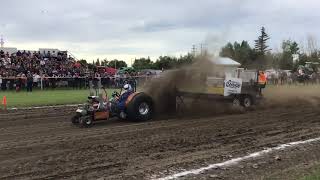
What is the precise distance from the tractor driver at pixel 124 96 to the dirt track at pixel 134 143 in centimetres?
49

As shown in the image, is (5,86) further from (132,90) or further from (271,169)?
(271,169)

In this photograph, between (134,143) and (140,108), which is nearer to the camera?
(134,143)

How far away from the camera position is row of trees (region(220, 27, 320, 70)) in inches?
866

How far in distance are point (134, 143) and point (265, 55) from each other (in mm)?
15117

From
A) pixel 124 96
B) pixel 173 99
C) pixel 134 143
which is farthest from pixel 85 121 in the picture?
pixel 173 99

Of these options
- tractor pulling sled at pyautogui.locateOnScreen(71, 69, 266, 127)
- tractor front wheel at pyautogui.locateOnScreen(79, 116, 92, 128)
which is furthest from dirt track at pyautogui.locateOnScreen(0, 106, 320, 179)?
tractor pulling sled at pyautogui.locateOnScreen(71, 69, 266, 127)

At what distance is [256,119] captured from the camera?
15.4 metres

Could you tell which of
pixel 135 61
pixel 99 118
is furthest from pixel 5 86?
pixel 135 61

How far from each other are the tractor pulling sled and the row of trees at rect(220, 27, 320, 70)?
1.40 m

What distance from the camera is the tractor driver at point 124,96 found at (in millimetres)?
14492

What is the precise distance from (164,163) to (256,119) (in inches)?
287

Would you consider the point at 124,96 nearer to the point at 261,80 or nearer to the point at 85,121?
the point at 85,121

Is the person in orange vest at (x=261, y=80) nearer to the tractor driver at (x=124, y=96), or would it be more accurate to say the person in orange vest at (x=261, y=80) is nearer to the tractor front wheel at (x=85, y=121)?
the tractor driver at (x=124, y=96)

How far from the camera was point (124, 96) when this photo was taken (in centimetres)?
1457
